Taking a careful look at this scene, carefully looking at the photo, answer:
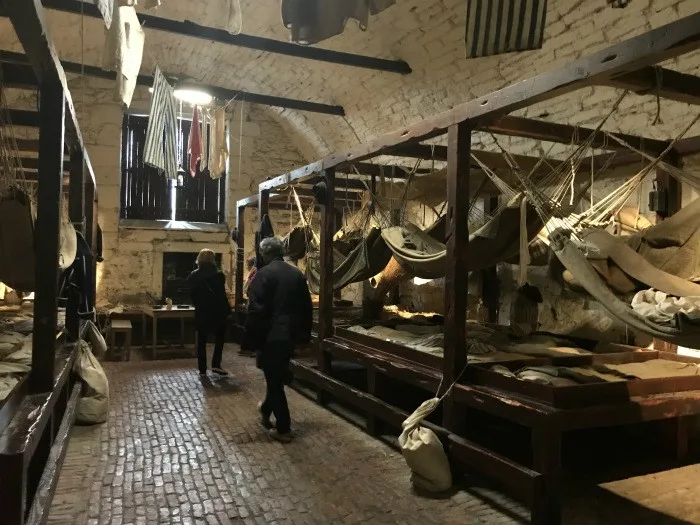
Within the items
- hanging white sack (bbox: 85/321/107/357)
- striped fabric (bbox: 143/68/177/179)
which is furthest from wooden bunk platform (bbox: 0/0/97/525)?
striped fabric (bbox: 143/68/177/179)

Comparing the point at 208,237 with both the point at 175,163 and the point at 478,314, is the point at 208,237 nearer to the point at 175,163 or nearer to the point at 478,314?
the point at 175,163

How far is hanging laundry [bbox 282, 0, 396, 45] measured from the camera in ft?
11.4

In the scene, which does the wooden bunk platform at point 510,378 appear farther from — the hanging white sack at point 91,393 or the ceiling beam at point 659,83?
the hanging white sack at point 91,393

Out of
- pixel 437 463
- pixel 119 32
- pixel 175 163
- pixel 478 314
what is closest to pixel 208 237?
pixel 175 163

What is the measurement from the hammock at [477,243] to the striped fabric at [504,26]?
3.06 ft

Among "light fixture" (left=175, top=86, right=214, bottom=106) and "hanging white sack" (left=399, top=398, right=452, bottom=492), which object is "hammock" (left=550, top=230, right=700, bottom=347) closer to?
"hanging white sack" (left=399, top=398, right=452, bottom=492)

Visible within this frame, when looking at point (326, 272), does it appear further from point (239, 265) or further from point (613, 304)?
point (239, 265)

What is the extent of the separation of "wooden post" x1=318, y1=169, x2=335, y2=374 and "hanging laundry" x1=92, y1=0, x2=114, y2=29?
83.1 inches

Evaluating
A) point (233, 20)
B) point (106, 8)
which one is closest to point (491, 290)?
point (233, 20)

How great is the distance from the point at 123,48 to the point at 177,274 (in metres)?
6.26

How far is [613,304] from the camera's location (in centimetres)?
285

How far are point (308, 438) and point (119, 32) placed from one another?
10.4 feet

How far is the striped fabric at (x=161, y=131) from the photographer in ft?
21.1

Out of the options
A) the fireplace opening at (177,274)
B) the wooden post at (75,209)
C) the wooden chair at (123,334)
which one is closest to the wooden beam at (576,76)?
the wooden post at (75,209)
